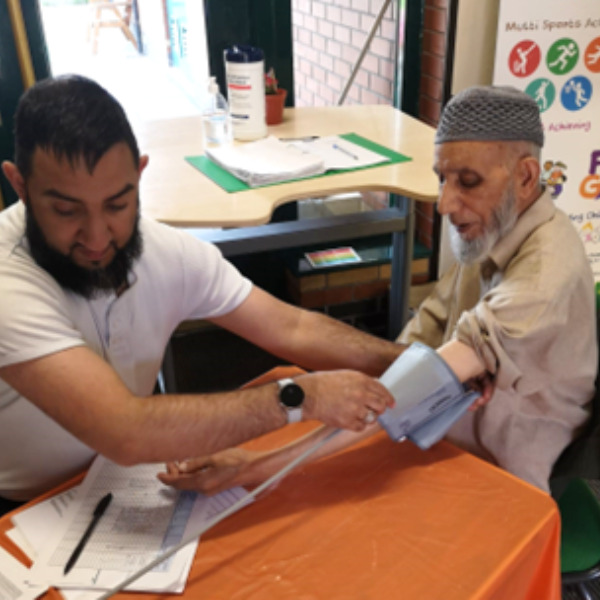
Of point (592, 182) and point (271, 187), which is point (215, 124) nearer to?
point (271, 187)

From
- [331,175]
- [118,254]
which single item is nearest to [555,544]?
[118,254]

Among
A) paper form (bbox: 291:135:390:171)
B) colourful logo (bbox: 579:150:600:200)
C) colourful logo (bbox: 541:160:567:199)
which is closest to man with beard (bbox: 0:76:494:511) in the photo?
paper form (bbox: 291:135:390:171)

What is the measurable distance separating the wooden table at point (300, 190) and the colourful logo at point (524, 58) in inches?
21.2

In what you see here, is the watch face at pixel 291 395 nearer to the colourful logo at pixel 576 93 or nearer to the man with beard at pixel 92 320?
the man with beard at pixel 92 320

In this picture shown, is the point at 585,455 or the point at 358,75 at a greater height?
the point at 358,75

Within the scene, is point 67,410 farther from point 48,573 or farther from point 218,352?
point 218,352

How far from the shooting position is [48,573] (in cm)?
85

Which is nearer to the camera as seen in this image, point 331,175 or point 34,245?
point 34,245

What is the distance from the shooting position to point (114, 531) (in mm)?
925

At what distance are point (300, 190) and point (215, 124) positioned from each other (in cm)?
56

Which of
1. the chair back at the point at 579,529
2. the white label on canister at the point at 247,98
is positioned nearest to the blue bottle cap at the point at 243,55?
the white label on canister at the point at 247,98

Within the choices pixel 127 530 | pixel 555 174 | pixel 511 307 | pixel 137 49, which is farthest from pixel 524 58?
pixel 127 530

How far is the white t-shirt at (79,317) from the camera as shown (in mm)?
964

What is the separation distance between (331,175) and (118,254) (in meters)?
0.87
